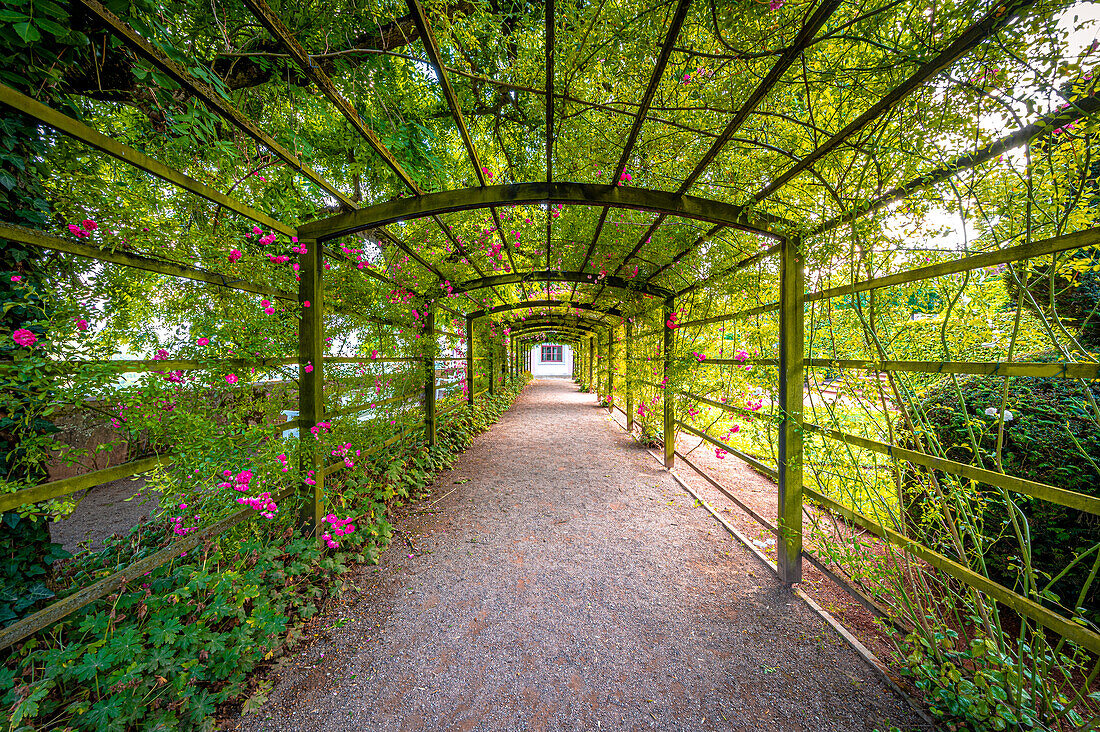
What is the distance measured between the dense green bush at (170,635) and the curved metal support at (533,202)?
1882 millimetres

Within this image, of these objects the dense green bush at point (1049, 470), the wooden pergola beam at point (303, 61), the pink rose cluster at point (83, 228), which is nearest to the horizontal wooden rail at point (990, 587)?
the dense green bush at point (1049, 470)

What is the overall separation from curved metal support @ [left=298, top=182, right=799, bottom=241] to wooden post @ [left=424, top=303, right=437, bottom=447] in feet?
6.38

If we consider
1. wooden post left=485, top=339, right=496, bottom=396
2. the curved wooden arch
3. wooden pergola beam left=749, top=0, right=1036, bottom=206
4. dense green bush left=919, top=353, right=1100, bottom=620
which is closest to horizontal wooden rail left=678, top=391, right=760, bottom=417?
dense green bush left=919, top=353, right=1100, bottom=620

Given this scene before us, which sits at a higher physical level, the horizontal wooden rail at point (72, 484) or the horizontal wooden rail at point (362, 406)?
the horizontal wooden rail at point (362, 406)

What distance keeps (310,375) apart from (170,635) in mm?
1425

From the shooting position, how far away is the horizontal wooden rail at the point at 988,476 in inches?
42.0

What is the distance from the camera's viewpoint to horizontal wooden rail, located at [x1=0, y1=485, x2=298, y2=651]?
3.62ft

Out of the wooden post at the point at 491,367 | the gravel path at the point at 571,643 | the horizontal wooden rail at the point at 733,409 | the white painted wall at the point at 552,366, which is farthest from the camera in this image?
the white painted wall at the point at 552,366

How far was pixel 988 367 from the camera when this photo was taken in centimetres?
128

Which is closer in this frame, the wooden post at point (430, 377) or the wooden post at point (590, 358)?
the wooden post at point (430, 377)

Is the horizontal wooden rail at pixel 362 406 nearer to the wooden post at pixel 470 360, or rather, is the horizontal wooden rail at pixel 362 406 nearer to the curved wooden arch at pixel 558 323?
the wooden post at pixel 470 360

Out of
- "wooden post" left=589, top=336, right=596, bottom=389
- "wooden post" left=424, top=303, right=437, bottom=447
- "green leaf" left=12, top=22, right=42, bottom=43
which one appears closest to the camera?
"green leaf" left=12, top=22, right=42, bottom=43

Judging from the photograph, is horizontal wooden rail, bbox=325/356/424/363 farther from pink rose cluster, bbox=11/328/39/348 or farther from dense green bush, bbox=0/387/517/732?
pink rose cluster, bbox=11/328/39/348

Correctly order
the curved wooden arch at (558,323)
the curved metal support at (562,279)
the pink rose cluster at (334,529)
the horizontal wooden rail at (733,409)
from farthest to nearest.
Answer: the curved wooden arch at (558,323)
the curved metal support at (562,279)
the horizontal wooden rail at (733,409)
the pink rose cluster at (334,529)
